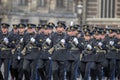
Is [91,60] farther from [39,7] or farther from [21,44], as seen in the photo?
[39,7]

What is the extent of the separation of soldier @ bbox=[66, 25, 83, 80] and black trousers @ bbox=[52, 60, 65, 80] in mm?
274

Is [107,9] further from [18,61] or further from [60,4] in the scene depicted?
[18,61]

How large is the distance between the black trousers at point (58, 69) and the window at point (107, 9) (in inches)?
957

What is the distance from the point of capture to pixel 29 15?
1812 inches

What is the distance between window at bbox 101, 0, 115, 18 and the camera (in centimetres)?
4566

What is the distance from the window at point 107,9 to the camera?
4566 cm

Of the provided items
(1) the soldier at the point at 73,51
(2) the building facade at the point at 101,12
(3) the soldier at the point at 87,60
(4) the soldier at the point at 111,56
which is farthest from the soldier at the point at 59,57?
(2) the building facade at the point at 101,12

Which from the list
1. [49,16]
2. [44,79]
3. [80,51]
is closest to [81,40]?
[80,51]

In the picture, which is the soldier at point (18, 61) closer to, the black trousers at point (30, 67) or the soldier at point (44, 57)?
the black trousers at point (30, 67)

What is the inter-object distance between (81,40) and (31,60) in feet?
7.56

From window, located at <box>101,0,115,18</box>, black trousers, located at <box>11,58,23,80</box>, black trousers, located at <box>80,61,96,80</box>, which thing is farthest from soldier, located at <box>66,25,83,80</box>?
window, located at <box>101,0,115,18</box>

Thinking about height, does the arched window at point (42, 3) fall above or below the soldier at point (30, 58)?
above

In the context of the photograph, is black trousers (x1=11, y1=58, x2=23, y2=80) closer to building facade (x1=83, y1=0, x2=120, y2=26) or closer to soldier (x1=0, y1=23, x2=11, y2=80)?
soldier (x1=0, y1=23, x2=11, y2=80)

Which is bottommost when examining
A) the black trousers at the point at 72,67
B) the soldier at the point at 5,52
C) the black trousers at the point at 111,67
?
the black trousers at the point at 111,67
